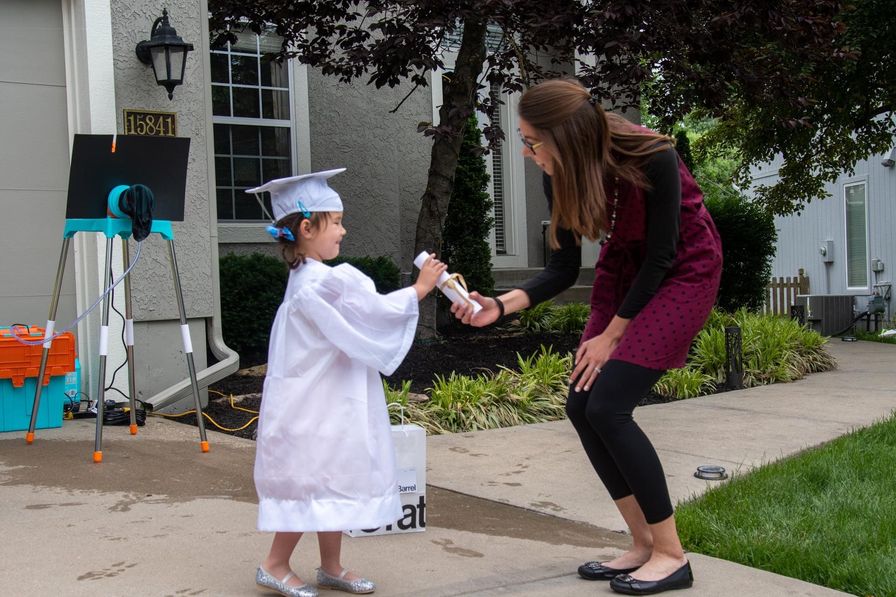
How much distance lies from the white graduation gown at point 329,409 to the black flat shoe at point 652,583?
818 millimetres

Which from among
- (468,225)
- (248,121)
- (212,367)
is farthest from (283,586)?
(468,225)

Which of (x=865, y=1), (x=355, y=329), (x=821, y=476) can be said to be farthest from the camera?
(x=865, y=1)

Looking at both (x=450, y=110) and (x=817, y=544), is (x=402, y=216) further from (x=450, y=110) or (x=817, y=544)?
(x=817, y=544)

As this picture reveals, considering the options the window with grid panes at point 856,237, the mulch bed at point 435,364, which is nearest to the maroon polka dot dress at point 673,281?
the mulch bed at point 435,364

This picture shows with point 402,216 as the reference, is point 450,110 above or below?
above

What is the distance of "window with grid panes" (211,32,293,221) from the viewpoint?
1095 cm

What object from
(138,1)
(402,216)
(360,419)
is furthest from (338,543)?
(402,216)

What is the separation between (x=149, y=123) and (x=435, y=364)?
3270 millimetres

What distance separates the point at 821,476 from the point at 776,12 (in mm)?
5565

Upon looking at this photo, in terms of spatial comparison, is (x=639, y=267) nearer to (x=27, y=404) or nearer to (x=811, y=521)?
(x=811, y=521)

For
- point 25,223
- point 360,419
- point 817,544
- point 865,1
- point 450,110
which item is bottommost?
point 817,544

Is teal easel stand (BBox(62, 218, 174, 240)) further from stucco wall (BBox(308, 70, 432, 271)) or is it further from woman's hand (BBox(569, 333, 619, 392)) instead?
stucco wall (BBox(308, 70, 432, 271))

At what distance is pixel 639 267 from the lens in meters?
3.62

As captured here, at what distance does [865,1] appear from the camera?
475 inches
